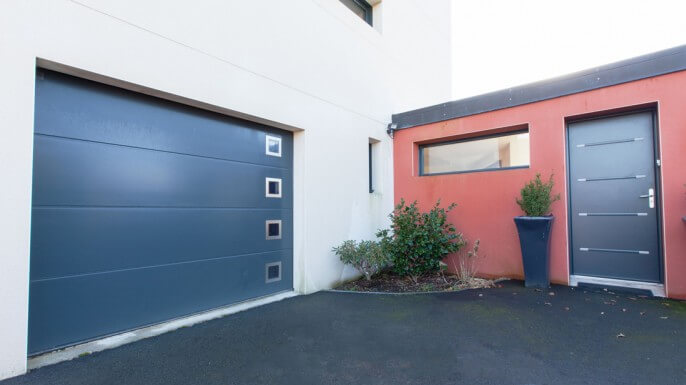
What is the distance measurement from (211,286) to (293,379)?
1.64 metres

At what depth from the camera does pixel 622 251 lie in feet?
12.3

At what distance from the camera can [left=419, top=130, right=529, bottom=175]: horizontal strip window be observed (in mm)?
4457

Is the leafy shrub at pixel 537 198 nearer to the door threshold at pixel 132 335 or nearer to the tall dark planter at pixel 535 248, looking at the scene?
the tall dark planter at pixel 535 248

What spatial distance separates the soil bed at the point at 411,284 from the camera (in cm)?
408

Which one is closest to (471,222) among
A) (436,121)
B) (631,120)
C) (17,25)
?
(436,121)

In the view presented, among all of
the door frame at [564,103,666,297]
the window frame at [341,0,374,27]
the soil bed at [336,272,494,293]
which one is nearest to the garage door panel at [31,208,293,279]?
the soil bed at [336,272,494,293]

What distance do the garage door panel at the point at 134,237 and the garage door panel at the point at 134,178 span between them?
3.6 inches

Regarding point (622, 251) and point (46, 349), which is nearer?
point (46, 349)

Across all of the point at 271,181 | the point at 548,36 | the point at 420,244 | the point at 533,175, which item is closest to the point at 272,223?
the point at 271,181

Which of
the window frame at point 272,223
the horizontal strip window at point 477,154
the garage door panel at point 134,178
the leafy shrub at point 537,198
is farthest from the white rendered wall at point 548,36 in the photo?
the garage door panel at point 134,178

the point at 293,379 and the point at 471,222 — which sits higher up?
the point at 471,222

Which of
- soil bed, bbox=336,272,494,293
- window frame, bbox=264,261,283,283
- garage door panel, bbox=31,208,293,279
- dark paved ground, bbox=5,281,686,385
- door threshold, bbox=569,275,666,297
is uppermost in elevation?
garage door panel, bbox=31,208,293,279

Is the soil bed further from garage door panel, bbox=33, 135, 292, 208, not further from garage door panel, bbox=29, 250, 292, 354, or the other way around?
garage door panel, bbox=33, 135, 292, 208

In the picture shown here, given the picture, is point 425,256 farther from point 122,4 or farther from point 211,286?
point 122,4
